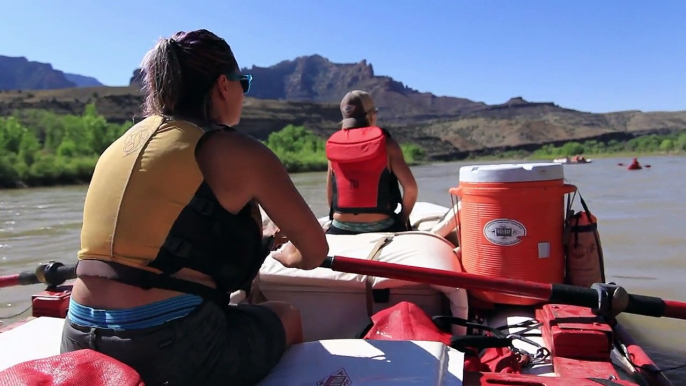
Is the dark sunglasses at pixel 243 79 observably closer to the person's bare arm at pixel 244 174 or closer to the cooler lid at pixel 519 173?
the person's bare arm at pixel 244 174

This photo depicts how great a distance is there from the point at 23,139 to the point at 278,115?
5776 centimetres

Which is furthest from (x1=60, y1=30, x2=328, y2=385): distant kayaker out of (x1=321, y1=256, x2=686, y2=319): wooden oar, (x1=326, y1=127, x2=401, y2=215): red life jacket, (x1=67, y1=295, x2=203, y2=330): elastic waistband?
(x1=326, y1=127, x2=401, y2=215): red life jacket

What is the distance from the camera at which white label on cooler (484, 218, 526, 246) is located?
2.69 meters

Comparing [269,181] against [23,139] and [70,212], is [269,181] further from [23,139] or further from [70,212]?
[23,139]

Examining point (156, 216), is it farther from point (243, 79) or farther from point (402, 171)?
Result: point (402, 171)

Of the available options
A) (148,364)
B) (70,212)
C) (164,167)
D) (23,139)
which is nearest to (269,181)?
(164,167)

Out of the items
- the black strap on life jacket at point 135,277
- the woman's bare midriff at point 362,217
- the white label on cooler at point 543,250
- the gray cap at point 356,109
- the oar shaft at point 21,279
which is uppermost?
the gray cap at point 356,109

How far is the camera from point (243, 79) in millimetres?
1708

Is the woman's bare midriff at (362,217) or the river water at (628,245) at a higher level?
the woman's bare midriff at (362,217)

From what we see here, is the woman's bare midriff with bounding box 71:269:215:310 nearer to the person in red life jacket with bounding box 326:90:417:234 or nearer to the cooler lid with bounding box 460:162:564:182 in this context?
the cooler lid with bounding box 460:162:564:182

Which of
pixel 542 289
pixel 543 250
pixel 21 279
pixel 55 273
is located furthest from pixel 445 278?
pixel 21 279

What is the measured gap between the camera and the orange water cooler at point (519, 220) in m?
2.68

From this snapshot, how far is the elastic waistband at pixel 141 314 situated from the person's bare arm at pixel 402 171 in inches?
95.6

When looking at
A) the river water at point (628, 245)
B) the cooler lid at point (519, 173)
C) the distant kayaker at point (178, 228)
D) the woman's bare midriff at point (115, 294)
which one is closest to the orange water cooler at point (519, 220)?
the cooler lid at point (519, 173)
